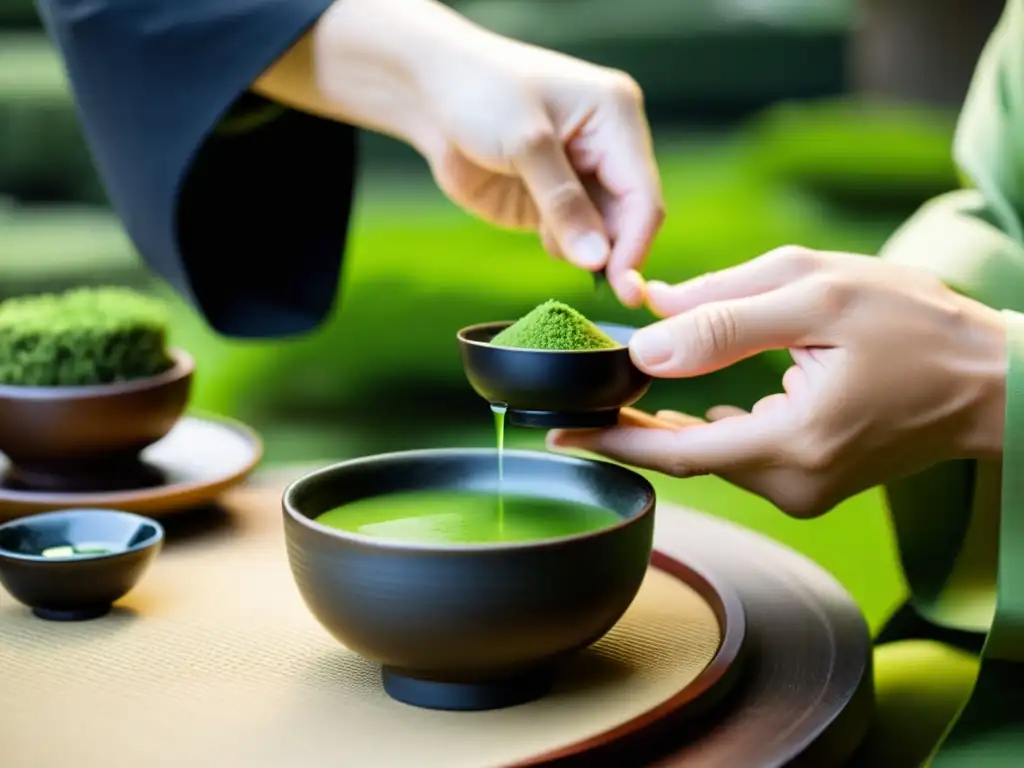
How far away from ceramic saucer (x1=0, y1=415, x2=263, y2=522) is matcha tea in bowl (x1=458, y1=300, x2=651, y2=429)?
353mm

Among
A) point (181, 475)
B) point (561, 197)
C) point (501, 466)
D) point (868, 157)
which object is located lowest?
point (868, 157)

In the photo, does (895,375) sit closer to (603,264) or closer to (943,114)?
(603,264)

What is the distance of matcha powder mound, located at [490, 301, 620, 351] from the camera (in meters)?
1.00

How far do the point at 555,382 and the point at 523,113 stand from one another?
40cm

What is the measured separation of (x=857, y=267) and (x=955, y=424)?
0.53 feet

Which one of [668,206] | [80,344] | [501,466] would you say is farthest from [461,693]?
[668,206]

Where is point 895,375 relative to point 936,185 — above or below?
above

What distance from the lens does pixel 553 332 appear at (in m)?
1.00

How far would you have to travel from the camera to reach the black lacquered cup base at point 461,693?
85cm

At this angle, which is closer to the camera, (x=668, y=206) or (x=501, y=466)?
(x=501, y=466)

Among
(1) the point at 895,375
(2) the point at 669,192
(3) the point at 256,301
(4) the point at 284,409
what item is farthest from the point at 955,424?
(2) the point at 669,192

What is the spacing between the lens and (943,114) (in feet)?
16.1

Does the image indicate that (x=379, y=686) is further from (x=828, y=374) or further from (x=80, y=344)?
(x=80, y=344)

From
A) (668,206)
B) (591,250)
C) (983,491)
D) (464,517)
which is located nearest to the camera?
(464,517)
